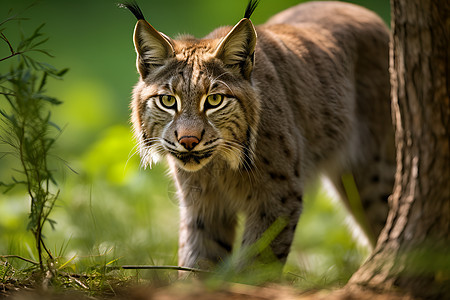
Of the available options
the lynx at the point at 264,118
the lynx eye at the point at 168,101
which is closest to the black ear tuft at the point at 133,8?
the lynx at the point at 264,118

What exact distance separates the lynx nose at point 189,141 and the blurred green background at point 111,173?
350 millimetres

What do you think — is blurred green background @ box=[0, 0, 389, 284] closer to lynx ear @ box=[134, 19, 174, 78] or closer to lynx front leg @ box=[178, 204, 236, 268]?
lynx front leg @ box=[178, 204, 236, 268]

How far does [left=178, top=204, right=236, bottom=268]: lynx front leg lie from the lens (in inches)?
186

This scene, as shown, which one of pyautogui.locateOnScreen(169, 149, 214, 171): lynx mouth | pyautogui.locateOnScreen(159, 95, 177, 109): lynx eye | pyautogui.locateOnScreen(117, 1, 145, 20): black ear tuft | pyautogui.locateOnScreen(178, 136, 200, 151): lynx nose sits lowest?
pyautogui.locateOnScreen(169, 149, 214, 171): lynx mouth

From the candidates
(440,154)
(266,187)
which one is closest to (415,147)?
(440,154)

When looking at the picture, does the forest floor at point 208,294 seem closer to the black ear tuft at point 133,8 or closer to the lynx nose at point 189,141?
the lynx nose at point 189,141

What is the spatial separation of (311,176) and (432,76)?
217 cm

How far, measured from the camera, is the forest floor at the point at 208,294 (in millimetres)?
2859

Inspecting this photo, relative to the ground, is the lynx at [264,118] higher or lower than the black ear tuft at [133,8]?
lower

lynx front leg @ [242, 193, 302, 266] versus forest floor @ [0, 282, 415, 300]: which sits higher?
forest floor @ [0, 282, 415, 300]

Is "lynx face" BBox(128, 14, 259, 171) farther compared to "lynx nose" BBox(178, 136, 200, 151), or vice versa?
"lynx face" BBox(128, 14, 259, 171)

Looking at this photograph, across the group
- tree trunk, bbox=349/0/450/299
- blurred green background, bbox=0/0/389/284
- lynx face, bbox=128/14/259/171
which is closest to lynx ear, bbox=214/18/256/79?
lynx face, bbox=128/14/259/171

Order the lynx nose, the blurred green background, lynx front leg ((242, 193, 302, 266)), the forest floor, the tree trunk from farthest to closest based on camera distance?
the blurred green background
lynx front leg ((242, 193, 302, 266))
the lynx nose
the tree trunk
the forest floor

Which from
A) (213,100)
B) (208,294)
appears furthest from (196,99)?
(208,294)
